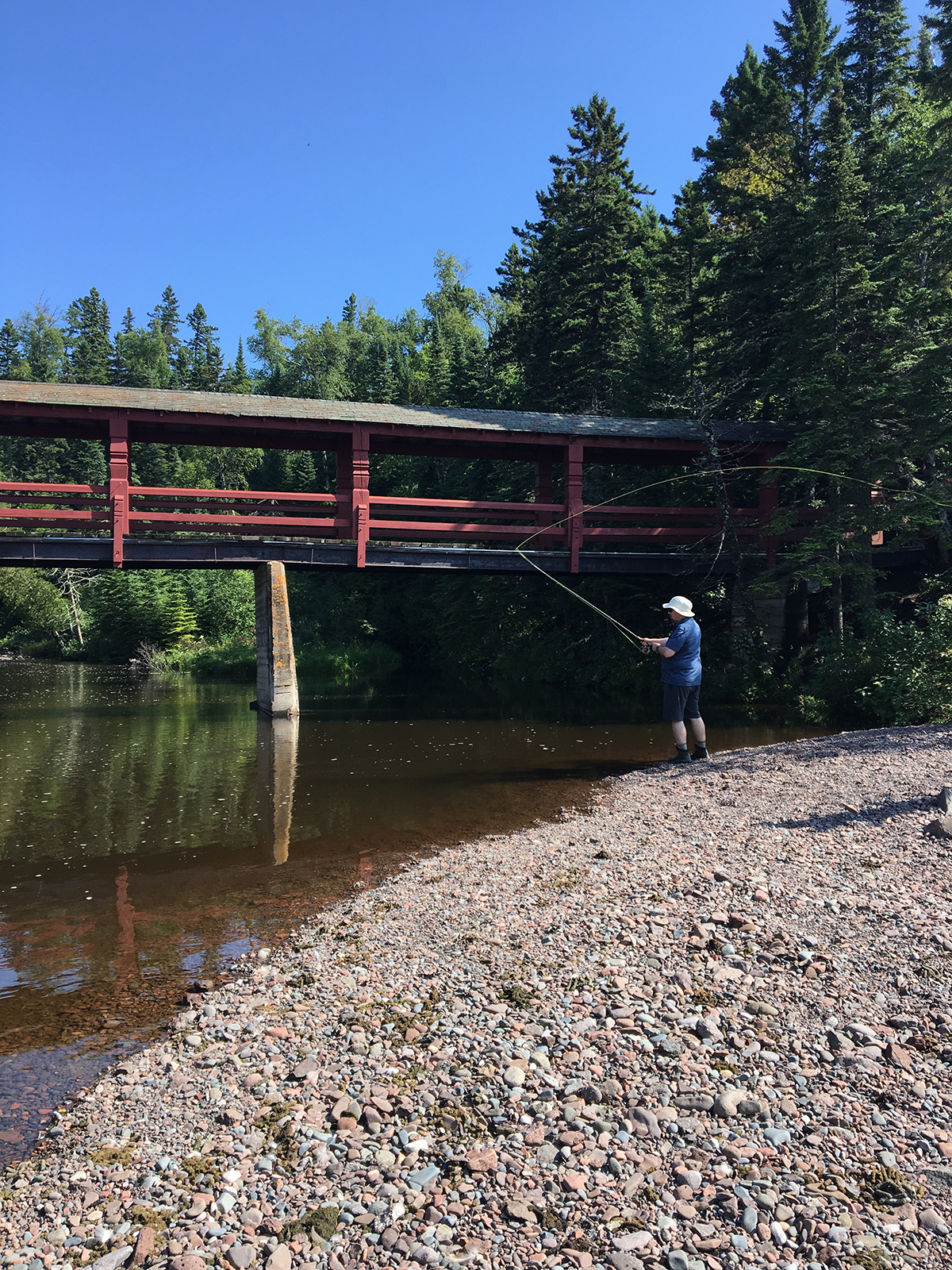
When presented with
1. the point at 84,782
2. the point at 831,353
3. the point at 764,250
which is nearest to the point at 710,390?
the point at 764,250

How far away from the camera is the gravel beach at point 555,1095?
9.59ft

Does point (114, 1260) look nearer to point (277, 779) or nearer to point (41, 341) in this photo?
point (277, 779)

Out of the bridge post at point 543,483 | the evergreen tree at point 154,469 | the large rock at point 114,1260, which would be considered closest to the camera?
the large rock at point 114,1260

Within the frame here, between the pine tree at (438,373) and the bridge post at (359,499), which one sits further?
the pine tree at (438,373)

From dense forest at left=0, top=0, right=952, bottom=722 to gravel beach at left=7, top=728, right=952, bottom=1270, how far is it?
974 centimetres

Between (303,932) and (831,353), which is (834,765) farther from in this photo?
(831,353)

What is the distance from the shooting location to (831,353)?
17.3 meters

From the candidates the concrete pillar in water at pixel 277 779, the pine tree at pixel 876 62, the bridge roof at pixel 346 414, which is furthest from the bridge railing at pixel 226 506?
the pine tree at pixel 876 62

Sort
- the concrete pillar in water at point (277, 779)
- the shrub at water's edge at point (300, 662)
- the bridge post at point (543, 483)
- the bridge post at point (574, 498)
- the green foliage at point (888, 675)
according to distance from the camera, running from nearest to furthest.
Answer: the concrete pillar in water at point (277, 779) < the green foliage at point (888, 675) < the bridge post at point (574, 498) < the bridge post at point (543, 483) < the shrub at water's edge at point (300, 662)

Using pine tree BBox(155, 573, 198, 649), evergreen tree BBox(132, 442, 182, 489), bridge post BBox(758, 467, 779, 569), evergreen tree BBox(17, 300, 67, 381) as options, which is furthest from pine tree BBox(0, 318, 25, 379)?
bridge post BBox(758, 467, 779, 569)

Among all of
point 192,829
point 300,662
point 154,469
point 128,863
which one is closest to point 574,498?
point 192,829

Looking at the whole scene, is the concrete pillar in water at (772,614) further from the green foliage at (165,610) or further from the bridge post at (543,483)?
the green foliage at (165,610)

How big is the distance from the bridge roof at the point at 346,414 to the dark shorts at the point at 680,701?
10.6 meters

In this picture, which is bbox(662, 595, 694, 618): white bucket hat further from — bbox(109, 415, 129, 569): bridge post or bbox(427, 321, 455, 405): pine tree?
bbox(427, 321, 455, 405): pine tree
